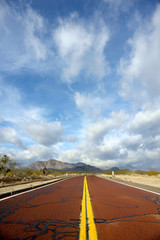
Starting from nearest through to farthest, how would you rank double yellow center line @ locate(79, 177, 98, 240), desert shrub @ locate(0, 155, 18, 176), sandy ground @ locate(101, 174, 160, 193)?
1. double yellow center line @ locate(79, 177, 98, 240)
2. sandy ground @ locate(101, 174, 160, 193)
3. desert shrub @ locate(0, 155, 18, 176)

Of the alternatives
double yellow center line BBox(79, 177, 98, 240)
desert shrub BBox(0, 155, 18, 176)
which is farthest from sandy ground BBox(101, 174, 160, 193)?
desert shrub BBox(0, 155, 18, 176)

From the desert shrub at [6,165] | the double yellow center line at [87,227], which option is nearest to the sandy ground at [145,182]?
the double yellow center line at [87,227]

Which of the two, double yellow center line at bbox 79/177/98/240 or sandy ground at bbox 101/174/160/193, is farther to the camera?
sandy ground at bbox 101/174/160/193

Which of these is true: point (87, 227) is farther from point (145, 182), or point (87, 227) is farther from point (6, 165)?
point (6, 165)

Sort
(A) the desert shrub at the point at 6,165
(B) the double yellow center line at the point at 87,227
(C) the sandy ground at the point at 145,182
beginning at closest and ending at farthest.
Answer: (B) the double yellow center line at the point at 87,227
(C) the sandy ground at the point at 145,182
(A) the desert shrub at the point at 6,165

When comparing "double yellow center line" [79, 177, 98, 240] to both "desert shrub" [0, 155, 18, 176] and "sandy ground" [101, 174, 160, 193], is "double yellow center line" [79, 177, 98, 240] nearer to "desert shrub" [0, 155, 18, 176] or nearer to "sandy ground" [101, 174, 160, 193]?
"sandy ground" [101, 174, 160, 193]

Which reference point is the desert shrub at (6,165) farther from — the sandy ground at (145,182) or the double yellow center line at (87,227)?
the double yellow center line at (87,227)

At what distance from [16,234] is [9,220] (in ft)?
3.50

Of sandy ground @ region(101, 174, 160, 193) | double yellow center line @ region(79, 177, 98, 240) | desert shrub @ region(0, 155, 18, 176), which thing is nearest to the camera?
double yellow center line @ region(79, 177, 98, 240)

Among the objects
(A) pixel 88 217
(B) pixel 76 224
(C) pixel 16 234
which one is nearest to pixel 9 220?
(C) pixel 16 234

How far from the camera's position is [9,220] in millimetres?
3803

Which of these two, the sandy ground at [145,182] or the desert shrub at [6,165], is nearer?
the sandy ground at [145,182]

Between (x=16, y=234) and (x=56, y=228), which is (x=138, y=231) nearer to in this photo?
(x=56, y=228)

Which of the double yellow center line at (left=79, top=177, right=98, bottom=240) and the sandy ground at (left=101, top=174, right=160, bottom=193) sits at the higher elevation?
the sandy ground at (left=101, top=174, right=160, bottom=193)
